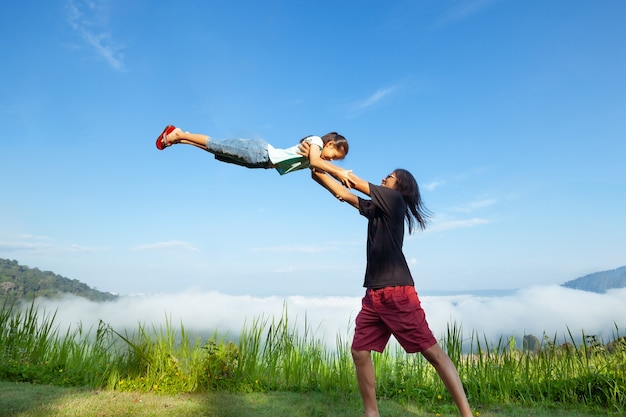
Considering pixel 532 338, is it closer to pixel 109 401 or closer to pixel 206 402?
pixel 206 402

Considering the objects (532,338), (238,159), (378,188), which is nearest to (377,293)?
(378,188)

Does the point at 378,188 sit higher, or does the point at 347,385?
the point at 378,188

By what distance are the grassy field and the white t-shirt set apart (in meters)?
2.18

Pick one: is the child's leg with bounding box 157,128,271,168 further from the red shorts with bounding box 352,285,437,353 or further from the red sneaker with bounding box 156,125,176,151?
the red shorts with bounding box 352,285,437,353

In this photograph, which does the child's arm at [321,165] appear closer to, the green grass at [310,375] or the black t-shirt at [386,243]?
the black t-shirt at [386,243]

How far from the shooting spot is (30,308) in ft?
21.3

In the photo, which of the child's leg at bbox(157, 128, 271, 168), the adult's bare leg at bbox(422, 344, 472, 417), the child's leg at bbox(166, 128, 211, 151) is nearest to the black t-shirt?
the adult's bare leg at bbox(422, 344, 472, 417)

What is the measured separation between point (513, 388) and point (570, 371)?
2.03 ft

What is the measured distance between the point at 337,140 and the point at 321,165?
2.09 feet

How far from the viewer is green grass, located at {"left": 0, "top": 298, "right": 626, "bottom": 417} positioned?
15.4 feet

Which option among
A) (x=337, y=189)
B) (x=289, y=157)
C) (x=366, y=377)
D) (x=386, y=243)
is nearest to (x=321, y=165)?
(x=337, y=189)

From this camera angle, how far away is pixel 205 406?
14.4 ft

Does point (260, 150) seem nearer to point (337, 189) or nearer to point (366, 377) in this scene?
point (337, 189)

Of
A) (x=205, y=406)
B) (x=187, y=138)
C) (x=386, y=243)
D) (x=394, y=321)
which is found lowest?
(x=205, y=406)
